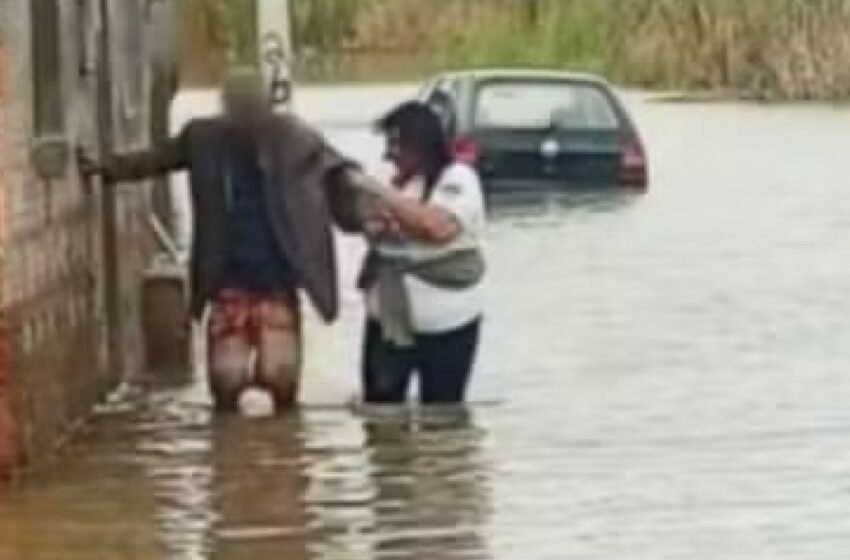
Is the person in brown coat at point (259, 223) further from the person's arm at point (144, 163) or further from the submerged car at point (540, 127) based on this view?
the submerged car at point (540, 127)

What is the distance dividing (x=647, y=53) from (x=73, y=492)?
2032 inches

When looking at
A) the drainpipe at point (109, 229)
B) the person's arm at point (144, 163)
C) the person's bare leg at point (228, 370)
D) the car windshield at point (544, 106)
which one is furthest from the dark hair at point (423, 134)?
the car windshield at point (544, 106)

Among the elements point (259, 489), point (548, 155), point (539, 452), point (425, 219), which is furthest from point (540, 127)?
point (259, 489)

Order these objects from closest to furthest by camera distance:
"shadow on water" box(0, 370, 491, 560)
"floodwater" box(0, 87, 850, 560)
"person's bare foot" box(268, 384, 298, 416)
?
"shadow on water" box(0, 370, 491, 560) < "floodwater" box(0, 87, 850, 560) < "person's bare foot" box(268, 384, 298, 416)

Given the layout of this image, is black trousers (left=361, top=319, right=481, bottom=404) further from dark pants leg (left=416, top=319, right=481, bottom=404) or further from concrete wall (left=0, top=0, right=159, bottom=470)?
concrete wall (left=0, top=0, right=159, bottom=470)

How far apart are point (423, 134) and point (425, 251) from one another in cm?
54

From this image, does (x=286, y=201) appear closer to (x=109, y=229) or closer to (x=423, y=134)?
(x=423, y=134)

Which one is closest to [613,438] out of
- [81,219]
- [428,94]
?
[81,219]

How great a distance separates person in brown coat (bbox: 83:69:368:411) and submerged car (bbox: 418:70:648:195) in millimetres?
17455

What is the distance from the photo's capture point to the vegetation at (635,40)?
59406 millimetres

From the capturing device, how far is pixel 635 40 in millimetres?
66062

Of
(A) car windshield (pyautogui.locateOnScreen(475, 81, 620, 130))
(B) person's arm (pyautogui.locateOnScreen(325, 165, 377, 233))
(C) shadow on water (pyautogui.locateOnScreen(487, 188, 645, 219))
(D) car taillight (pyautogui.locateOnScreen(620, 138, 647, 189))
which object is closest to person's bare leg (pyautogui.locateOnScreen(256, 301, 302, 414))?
(B) person's arm (pyautogui.locateOnScreen(325, 165, 377, 233))

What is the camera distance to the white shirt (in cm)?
1669

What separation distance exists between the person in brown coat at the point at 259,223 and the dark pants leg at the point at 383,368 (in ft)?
0.99
